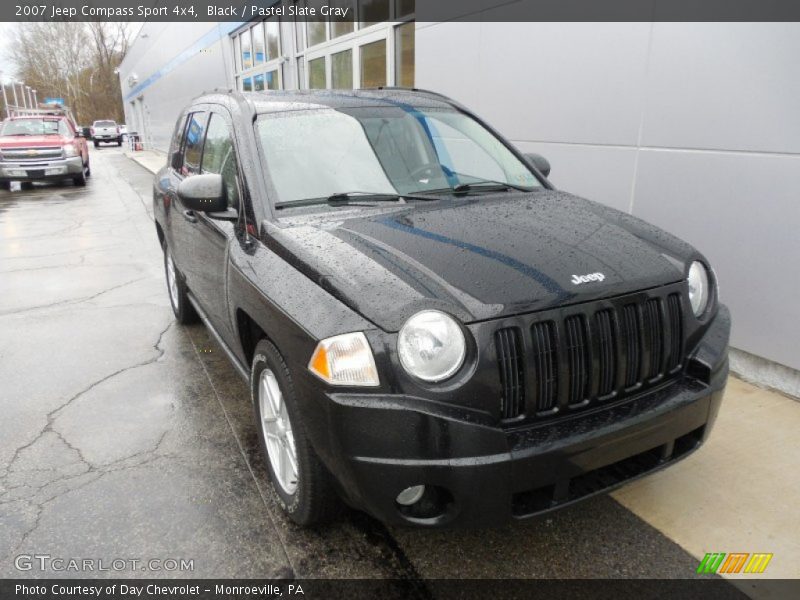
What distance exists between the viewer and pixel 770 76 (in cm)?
374

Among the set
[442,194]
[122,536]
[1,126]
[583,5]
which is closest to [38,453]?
[122,536]

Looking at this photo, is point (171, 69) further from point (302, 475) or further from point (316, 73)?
point (302, 475)

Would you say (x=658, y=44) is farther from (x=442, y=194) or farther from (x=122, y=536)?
(x=122, y=536)

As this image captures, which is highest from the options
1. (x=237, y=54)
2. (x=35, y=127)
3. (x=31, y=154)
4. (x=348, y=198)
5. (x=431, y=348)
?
(x=237, y=54)

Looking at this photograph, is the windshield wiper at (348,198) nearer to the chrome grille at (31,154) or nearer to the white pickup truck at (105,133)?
the chrome grille at (31,154)

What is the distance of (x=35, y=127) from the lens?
17.9 meters

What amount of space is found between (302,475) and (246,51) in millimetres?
16980

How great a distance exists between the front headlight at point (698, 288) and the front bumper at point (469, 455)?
20.7 inches

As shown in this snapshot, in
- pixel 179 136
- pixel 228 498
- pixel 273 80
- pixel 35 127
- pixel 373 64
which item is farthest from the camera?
pixel 35 127

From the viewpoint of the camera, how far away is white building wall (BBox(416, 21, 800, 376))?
12.3ft

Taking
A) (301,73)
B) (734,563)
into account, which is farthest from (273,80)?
(734,563)

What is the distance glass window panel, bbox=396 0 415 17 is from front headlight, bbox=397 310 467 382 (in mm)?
7559

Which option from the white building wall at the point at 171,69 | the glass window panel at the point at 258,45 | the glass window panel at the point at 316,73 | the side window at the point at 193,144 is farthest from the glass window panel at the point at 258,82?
the side window at the point at 193,144

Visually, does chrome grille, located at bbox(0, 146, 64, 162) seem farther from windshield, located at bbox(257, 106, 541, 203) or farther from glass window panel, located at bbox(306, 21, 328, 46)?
windshield, located at bbox(257, 106, 541, 203)
